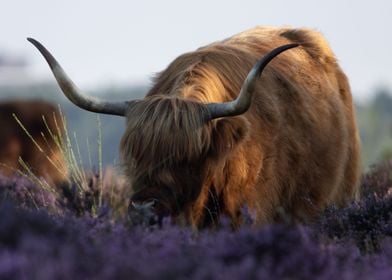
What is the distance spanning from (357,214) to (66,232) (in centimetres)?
277

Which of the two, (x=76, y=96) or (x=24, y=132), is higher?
(x=76, y=96)

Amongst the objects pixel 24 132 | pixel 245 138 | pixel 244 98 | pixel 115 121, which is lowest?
pixel 115 121

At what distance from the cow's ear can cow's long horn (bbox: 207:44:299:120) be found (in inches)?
2.8

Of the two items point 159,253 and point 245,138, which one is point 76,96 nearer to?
point 245,138

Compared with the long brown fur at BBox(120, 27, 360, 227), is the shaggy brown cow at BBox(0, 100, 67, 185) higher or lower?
lower

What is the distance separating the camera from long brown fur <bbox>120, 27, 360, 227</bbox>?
19.9ft

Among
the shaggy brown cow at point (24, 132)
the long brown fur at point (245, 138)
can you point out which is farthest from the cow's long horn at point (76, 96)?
the shaggy brown cow at point (24, 132)

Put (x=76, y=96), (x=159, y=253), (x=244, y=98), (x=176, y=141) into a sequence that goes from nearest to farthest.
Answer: (x=159, y=253) < (x=176, y=141) < (x=244, y=98) < (x=76, y=96)

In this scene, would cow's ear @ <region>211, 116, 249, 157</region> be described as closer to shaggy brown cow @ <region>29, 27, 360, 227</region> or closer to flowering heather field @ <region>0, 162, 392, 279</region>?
shaggy brown cow @ <region>29, 27, 360, 227</region>

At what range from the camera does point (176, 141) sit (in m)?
6.03

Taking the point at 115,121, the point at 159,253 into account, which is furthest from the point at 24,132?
the point at 115,121

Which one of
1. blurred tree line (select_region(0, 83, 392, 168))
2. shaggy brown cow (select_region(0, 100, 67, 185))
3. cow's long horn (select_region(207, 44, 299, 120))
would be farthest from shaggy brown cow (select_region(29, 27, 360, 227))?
blurred tree line (select_region(0, 83, 392, 168))

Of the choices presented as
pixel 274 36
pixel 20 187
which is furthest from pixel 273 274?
pixel 274 36

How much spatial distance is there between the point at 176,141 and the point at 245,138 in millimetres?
501
